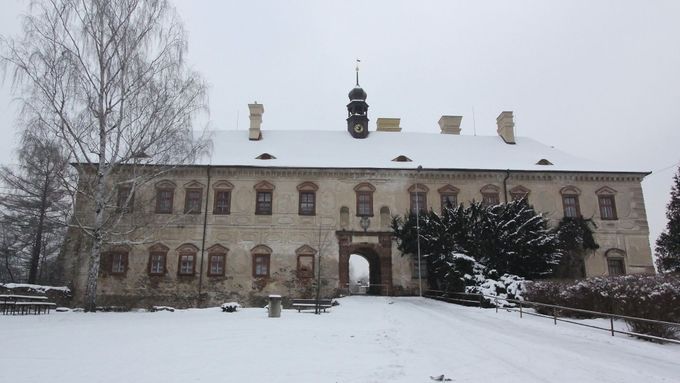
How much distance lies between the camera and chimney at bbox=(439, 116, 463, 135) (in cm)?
3462

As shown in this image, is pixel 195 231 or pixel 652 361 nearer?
pixel 652 361

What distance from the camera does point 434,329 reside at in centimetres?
1227

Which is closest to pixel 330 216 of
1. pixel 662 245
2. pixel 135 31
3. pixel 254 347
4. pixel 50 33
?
pixel 135 31

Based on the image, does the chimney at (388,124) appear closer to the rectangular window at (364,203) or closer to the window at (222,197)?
the rectangular window at (364,203)

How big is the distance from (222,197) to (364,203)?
28.1ft

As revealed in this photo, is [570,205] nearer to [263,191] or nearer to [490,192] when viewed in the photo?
[490,192]

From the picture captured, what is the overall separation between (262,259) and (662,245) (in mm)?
27215

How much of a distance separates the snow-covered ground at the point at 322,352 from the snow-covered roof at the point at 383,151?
15540mm

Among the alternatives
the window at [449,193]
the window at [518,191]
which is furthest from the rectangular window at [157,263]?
the window at [518,191]

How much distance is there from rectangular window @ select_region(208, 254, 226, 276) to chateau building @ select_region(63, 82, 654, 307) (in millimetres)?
91

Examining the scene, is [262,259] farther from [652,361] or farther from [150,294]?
[652,361]

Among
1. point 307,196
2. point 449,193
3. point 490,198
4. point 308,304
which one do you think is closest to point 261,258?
point 307,196

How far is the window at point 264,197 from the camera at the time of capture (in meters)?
27.7

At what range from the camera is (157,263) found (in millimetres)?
26797
